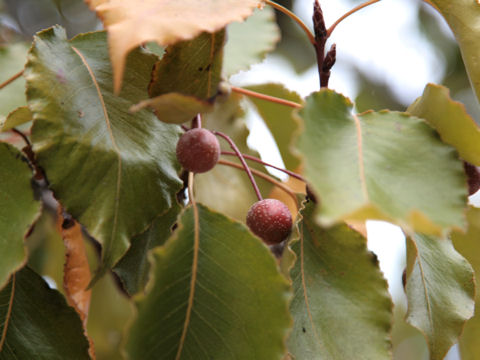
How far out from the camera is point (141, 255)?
647 millimetres

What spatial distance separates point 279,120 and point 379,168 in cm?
54

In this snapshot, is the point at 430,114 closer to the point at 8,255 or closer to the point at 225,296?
the point at 225,296

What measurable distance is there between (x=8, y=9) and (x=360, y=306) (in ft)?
5.81

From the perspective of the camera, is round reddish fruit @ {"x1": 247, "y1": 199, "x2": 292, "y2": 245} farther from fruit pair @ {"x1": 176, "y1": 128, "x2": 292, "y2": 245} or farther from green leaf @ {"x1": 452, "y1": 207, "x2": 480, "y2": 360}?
green leaf @ {"x1": 452, "y1": 207, "x2": 480, "y2": 360}

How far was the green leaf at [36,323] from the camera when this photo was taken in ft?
2.04

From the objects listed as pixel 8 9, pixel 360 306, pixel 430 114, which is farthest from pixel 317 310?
pixel 8 9

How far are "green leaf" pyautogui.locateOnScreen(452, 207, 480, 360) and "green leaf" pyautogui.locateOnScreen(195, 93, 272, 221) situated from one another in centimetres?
33

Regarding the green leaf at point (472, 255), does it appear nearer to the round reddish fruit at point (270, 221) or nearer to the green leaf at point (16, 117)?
the round reddish fruit at point (270, 221)

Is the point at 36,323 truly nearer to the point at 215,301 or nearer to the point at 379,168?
the point at 215,301

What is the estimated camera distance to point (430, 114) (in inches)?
23.3

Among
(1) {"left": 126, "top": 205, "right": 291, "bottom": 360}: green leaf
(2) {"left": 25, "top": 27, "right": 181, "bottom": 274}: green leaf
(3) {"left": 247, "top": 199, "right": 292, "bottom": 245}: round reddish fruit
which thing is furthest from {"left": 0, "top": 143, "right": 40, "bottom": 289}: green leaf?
(3) {"left": 247, "top": 199, "right": 292, "bottom": 245}: round reddish fruit

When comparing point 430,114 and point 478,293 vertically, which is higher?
point 430,114

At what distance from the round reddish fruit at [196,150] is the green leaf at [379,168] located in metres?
0.14

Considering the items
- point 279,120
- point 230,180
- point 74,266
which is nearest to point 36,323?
point 74,266
